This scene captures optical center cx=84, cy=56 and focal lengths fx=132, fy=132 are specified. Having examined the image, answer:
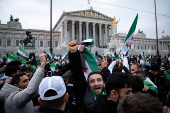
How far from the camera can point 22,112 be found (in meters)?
1.92

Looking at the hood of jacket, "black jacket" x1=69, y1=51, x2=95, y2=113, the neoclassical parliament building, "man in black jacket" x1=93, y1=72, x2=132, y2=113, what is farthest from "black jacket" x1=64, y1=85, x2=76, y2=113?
the neoclassical parliament building

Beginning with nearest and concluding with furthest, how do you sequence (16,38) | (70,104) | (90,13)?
(70,104) < (16,38) < (90,13)

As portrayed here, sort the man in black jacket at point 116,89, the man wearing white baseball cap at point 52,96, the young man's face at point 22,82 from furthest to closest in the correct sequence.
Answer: the young man's face at point 22,82 < the man in black jacket at point 116,89 < the man wearing white baseball cap at point 52,96

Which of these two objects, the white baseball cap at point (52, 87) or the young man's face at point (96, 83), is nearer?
the white baseball cap at point (52, 87)

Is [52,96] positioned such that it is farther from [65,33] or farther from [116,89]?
[65,33]

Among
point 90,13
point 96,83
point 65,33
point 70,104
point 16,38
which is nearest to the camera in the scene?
point 96,83

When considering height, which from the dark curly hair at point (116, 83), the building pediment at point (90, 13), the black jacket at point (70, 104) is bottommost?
the black jacket at point (70, 104)

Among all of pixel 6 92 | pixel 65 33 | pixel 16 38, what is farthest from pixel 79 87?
pixel 16 38

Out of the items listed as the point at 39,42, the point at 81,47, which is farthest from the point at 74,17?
the point at 81,47

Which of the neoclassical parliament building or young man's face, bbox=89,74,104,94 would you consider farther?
the neoclassical parliament building

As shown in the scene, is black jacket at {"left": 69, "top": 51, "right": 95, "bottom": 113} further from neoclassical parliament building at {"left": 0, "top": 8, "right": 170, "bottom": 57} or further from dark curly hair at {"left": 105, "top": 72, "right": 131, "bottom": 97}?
neoclassical parliament building at {"left": 0, "top": 8, "right": 170, "bottom": 57}

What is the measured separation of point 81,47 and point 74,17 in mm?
40762

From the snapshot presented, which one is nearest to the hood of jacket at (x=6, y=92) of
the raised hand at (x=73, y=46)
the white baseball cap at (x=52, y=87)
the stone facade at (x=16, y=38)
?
the white baseball cap at (x=52, y=87)

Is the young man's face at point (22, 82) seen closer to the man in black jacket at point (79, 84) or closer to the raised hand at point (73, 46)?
the man in black jacket at point (79, 84)
